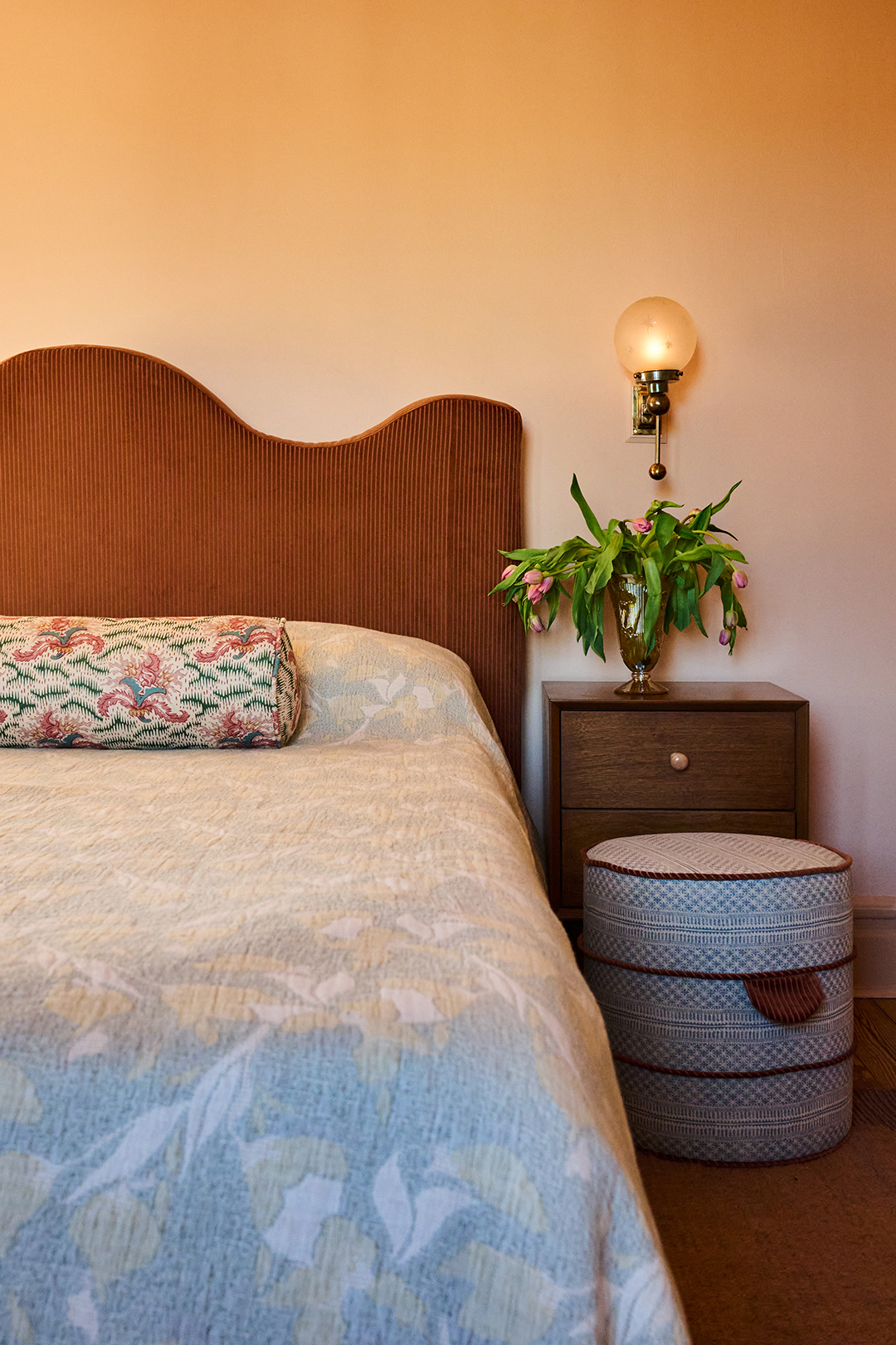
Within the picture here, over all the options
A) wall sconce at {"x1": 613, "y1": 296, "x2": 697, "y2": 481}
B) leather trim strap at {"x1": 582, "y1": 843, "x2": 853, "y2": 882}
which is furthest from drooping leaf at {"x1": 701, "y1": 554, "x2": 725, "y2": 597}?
leather trim strap at {"x1": 582, "y1": 843, "x2": 853, "y2": 882}

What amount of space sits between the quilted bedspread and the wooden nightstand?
1115mm

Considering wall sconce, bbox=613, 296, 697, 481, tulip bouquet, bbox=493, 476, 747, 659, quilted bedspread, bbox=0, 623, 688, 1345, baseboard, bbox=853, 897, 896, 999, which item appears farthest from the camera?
baseboard, bbox=853, 897, 896, 999

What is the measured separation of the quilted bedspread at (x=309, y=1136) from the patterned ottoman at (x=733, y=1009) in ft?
2.43

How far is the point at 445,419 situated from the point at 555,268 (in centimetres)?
44

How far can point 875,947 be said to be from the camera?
2215 millimetres

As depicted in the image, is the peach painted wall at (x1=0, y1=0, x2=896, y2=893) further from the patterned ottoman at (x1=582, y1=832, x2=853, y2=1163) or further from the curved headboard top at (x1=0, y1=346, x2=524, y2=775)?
the patterned ottoman at (x1=582, y1=832, x2=853, y2=1163)

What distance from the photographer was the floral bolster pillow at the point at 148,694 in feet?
5.00

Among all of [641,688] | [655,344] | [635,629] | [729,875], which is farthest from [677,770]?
[655,344]

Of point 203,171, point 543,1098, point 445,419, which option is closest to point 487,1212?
point 543,1098

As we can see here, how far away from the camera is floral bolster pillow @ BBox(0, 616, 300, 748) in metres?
1.52

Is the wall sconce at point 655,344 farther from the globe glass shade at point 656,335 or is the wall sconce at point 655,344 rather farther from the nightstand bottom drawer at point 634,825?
the nightstand bottom drawer at point 634,825

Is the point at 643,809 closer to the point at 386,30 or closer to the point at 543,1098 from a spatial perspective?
the point at 543,1098

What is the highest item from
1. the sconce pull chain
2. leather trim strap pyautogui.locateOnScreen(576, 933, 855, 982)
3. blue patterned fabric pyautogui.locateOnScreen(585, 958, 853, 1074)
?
the sconce pull chain

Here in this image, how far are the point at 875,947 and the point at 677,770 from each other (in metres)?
0.81
